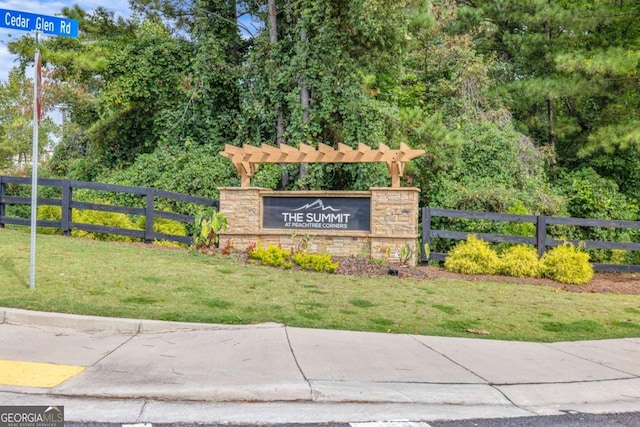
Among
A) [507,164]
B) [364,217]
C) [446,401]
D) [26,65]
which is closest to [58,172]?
[26,65]

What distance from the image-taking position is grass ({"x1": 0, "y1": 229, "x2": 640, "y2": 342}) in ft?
21.5

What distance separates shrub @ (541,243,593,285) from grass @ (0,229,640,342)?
1.29m

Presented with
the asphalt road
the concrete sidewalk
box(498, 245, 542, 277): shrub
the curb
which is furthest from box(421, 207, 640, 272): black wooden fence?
the asphalt road

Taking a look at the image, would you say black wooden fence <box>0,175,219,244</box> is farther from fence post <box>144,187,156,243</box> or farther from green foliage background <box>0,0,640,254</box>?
green foliage background <box>0,0,640,254</box>

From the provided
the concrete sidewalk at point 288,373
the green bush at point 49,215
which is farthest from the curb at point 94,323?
the green bush at point 49,215

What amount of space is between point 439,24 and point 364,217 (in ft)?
34.3

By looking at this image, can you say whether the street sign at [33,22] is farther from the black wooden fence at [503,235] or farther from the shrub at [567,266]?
the shrub at [567,266]

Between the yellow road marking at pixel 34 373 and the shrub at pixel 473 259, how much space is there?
8816 mm

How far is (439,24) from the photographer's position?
1850 centimetres

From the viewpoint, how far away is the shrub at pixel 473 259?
1138 centimetres

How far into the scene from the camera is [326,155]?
12016 millimetres

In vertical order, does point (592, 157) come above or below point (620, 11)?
below

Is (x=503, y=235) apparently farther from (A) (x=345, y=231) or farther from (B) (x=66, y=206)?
(B) (x=66, y=206)

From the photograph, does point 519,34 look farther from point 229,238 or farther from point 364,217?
point 229,238
